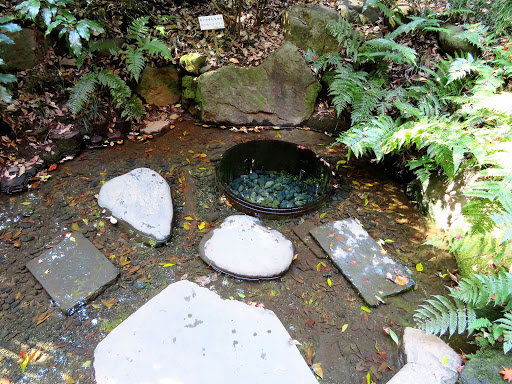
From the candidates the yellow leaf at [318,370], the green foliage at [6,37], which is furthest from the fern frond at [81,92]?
the yellow leaf at [318,370]

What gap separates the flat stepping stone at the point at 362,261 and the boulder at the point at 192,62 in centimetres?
307

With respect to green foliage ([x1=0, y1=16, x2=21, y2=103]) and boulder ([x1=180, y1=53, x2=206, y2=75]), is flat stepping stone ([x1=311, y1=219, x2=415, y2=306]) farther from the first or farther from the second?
green foliage ([x1=0, y1=16, x2=21, y2=103])

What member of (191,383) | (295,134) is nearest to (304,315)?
(191,383)

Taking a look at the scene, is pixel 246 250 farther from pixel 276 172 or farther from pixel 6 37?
pixel 6 37

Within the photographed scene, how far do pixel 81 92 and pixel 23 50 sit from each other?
82cm

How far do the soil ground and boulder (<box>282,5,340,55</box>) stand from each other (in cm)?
179

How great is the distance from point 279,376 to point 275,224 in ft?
5.23

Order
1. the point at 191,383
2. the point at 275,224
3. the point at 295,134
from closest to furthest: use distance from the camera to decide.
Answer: the point at 191,383 → the point at 275,224 → the point at 295,134

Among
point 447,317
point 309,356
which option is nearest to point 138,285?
point 309,356

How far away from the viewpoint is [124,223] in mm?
3260

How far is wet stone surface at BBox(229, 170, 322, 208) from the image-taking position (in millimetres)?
4126

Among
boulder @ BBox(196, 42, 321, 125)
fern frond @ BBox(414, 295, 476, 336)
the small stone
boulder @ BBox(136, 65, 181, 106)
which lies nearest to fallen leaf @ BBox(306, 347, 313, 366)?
fern frond @ BBox(414, 295, 476, 336)

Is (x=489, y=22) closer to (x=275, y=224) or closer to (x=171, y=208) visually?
(x=275, y=224)

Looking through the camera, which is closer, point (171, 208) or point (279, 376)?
point (279, 376)
